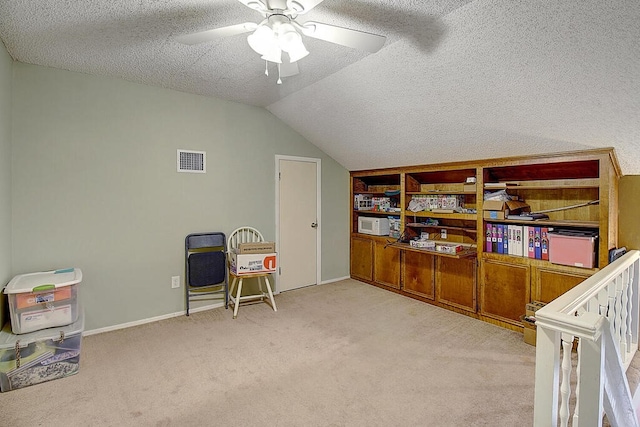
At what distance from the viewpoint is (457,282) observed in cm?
358

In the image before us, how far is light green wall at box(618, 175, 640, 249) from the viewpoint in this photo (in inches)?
103

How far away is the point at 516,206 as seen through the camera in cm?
321

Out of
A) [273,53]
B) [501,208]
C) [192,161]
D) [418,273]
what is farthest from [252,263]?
[501,208]

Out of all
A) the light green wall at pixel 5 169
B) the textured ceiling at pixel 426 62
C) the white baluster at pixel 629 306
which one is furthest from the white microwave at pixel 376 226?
the light green wall at pixel 5 169

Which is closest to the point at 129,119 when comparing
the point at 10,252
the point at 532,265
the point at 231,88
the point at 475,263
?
the point at 231,88

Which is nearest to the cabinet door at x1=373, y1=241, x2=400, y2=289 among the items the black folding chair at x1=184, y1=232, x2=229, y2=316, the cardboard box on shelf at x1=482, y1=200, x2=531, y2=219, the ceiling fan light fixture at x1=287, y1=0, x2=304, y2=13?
the cardboard box on shelf at x1=482, y1=200, x2=531, y2=219

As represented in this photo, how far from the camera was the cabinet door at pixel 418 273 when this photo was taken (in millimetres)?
3854

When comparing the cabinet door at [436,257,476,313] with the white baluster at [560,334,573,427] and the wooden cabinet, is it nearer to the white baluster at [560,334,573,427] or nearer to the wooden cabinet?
the wooden cabinet

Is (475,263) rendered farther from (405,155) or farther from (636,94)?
(636,94)

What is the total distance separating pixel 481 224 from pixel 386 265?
4.68 ft

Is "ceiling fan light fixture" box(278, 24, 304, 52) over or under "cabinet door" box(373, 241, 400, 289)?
over

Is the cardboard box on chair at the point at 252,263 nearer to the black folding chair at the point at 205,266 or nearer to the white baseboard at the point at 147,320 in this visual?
the black folding chair at the point at 205,266

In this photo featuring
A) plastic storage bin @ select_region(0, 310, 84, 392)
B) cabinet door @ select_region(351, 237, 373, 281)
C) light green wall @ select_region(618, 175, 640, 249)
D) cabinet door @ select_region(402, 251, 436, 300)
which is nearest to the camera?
plastic storage bin @ select_region(0, 310, 84, 392)

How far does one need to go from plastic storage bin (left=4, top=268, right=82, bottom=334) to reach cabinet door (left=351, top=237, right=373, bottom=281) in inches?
132
